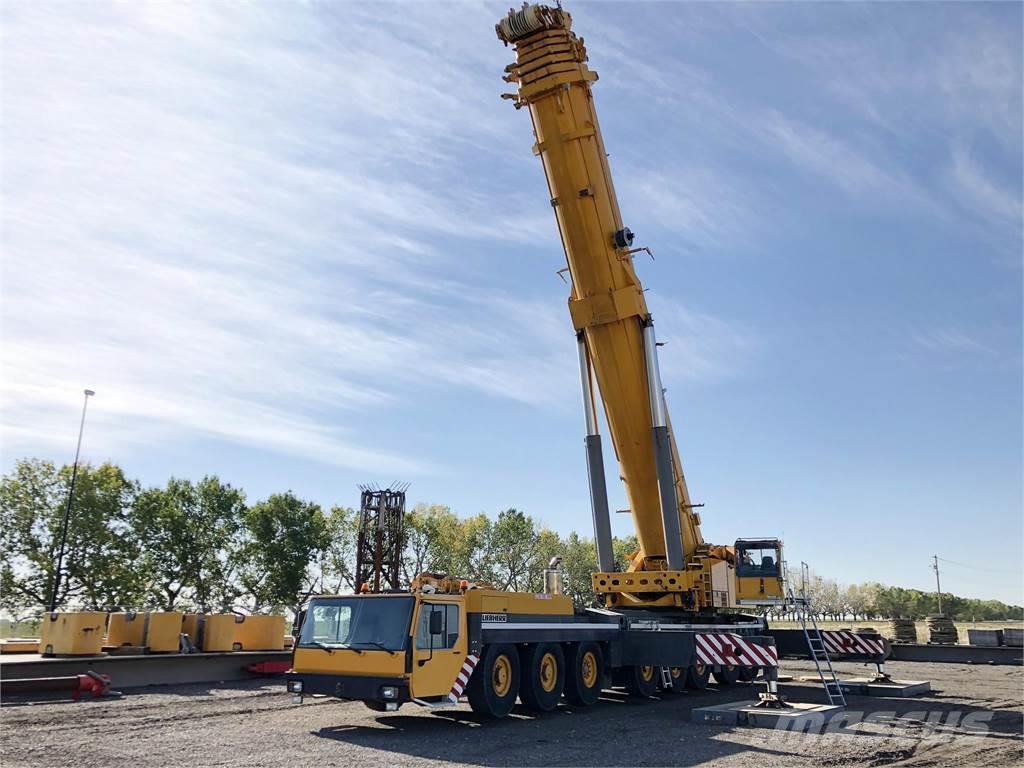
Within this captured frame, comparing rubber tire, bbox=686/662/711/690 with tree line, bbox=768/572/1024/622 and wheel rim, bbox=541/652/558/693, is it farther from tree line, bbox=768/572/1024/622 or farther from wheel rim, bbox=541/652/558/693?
tree line, bbox=768/572/1024/622

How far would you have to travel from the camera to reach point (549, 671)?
1235 cm

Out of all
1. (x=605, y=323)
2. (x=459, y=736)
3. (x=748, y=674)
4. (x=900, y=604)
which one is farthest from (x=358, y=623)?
(x=900, y=604)

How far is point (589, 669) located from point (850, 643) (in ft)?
20.7

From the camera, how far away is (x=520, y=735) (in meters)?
9.97

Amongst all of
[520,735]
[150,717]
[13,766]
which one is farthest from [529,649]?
[13,766]

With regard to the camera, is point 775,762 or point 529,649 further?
point 529,649

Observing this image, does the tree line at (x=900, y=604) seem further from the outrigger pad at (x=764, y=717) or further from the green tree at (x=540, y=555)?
the outrigger pad at (x=764, y=717)

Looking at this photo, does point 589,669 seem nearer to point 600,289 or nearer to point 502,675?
point 502,675

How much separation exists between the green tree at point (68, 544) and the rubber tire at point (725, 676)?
30.7m

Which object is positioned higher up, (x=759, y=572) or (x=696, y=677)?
(x=759, y=572)

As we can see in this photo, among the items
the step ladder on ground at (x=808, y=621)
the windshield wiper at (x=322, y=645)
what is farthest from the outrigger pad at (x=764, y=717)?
the windshield wiper at (x=322, y=645)

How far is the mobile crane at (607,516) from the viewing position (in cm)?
1256

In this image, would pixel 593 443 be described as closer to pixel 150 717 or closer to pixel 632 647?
pixel 632 647

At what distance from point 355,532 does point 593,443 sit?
3532 cm
